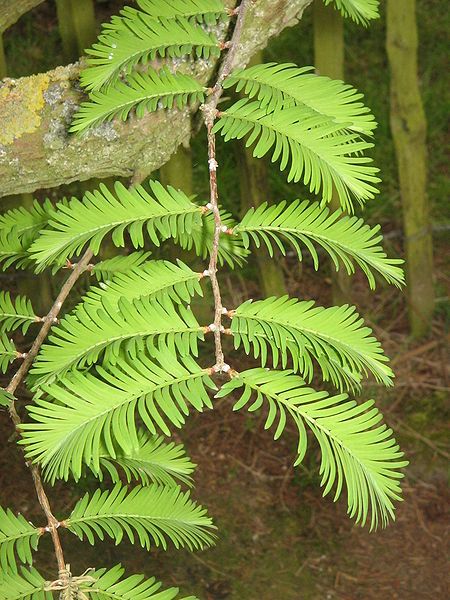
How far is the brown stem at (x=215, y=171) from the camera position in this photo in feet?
2.48

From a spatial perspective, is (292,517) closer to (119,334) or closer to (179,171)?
(179,171)

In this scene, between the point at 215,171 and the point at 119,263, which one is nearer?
the point at 215,171

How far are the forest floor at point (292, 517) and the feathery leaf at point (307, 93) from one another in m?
1.68

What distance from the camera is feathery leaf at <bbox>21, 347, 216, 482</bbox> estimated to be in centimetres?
69

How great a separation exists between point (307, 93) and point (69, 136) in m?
0.34

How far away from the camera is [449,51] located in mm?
3471

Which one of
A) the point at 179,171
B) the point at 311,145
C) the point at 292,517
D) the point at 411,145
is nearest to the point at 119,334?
the point at 311,145

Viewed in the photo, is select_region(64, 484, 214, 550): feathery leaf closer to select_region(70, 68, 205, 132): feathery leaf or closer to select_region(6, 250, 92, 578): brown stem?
select_region(6, 250, 92, 578): brown stem

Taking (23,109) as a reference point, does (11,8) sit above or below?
above

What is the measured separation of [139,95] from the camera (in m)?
0.88

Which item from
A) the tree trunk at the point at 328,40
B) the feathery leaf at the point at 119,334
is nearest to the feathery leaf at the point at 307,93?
the feathery leaf at the point at 119,334

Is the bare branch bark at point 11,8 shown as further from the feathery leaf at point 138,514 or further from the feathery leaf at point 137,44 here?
the feathery leaf at point 138,514

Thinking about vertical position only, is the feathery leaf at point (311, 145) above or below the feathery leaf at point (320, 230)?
above

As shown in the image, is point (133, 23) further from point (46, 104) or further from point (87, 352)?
point (87, 352)
